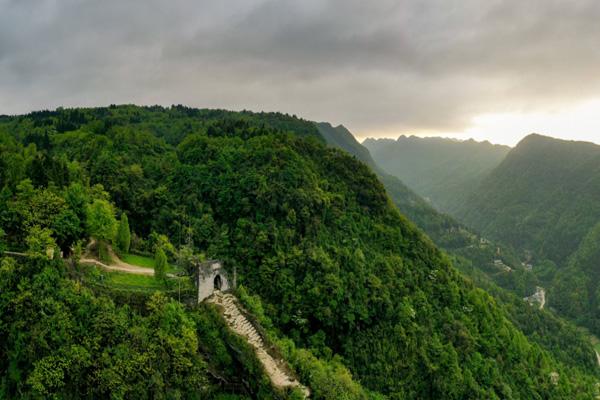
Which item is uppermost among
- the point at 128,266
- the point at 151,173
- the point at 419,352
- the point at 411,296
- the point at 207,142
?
the point at 207,142

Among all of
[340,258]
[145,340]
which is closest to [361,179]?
[340,258]

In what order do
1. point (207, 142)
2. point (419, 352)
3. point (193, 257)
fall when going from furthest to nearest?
point (207, 142) → point (419, 352) → point (193, 257)

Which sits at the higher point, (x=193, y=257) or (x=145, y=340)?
(x=193, y=257)

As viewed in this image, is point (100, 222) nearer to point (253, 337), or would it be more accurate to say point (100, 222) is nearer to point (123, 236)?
point (123, 236)

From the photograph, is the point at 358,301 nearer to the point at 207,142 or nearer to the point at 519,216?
the point at 207,142

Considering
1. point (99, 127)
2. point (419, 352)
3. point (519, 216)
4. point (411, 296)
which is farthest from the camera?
point (519, 216)

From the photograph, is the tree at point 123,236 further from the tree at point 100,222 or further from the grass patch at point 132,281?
the grass patch at point 132,281
